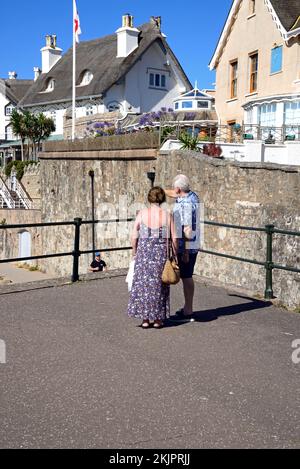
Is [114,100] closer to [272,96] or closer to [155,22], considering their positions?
[155,22]

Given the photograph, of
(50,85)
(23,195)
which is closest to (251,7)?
(23,195)

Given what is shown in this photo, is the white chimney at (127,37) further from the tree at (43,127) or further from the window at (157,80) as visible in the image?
the tree at (43,127)

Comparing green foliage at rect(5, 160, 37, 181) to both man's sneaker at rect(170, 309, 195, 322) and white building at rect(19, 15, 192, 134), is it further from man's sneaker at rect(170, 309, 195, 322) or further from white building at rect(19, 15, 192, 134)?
man's sneaker at rect(170, 309, 195, 322)

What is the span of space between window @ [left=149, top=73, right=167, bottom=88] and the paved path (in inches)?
730

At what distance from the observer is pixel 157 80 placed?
42.7 m

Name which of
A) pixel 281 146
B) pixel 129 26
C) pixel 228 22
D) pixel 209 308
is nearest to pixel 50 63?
pixel 129 26

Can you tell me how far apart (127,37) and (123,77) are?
311 cm

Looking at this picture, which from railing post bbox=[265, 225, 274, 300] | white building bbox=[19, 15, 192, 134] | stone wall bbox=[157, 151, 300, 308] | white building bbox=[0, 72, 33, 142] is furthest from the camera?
white building bbox=[0, 72, 33, 142]

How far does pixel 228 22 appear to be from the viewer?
27.5 metres

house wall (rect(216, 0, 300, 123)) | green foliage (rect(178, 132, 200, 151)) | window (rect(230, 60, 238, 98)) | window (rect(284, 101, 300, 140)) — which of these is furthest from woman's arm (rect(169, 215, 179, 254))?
window (rect(230, 60, 238, 98))

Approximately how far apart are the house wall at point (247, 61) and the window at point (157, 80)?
13.6 metres

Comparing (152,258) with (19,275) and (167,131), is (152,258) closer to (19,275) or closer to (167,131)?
(167,131)

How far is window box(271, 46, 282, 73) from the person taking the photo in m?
23.8

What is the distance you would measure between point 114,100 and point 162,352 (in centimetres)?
3614
